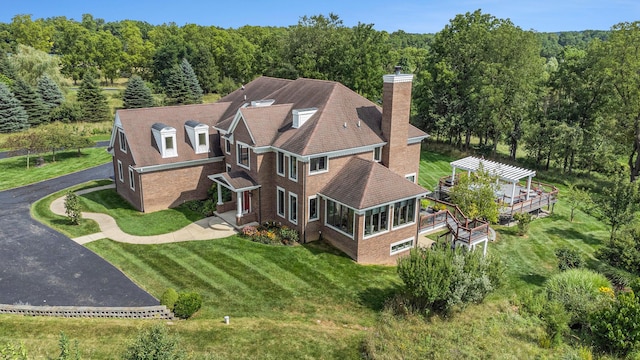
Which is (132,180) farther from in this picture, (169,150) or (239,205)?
(239,205)

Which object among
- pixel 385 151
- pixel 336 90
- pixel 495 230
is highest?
pixel 336 90

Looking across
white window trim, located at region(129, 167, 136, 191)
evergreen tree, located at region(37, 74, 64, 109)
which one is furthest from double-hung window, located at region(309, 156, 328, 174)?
evergreen tree, located at region(37, 74, 64, 109)

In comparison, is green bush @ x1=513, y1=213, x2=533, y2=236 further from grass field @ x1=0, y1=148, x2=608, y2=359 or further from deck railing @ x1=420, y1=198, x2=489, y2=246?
deck railing @ x1=420, y1=198, x2=489, y2=246

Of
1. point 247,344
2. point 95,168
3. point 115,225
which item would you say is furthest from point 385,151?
point 95,168

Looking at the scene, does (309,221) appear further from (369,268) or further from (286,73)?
(286,73)

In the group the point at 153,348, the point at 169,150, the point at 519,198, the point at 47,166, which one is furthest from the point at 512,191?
the point at 47,166
